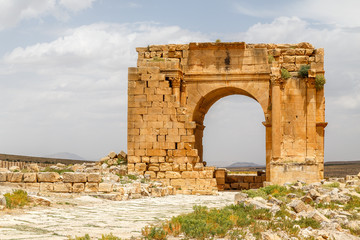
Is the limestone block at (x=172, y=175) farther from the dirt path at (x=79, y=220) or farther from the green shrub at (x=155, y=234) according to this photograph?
the green shrub at (x=155, y=234)

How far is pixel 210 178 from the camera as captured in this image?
692 inches

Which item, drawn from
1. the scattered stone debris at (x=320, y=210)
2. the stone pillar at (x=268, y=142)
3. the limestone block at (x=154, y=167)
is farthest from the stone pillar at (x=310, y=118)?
the limestone block at (x=154, y=167)

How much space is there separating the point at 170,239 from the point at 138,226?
1178 millimetres

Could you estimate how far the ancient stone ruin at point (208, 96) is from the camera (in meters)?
17.7

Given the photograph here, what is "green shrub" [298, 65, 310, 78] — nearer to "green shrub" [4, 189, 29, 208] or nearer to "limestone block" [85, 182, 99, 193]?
"limestone block" [85, 182, 99, 193]

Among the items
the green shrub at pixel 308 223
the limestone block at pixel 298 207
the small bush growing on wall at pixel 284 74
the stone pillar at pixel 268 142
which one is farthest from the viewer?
the stone pillar at pixel 268 142

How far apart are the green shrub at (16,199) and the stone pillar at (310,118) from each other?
1124 cm

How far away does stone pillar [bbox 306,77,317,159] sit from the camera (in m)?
18.3

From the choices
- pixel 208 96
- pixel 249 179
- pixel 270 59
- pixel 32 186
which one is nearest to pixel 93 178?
pixel 32 186

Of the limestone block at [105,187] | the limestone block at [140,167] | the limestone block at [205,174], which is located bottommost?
the limestone block at [105,187]

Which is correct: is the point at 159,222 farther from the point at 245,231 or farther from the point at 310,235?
the point at 310,235

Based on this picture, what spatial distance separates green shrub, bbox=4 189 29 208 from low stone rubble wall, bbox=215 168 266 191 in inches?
491

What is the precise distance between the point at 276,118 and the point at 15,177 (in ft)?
30.0

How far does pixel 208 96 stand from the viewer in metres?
19.6
